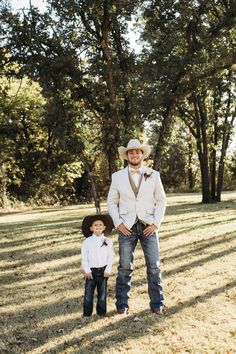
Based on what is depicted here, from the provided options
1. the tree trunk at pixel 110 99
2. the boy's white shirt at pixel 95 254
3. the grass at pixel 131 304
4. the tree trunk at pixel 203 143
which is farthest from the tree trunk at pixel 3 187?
the boy's white shirt at pixel 95 254

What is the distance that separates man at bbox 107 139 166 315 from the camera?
679 cm

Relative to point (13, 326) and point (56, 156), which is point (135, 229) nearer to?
point (13, 326)

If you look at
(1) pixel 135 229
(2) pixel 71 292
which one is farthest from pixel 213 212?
(1) pixel 135 229

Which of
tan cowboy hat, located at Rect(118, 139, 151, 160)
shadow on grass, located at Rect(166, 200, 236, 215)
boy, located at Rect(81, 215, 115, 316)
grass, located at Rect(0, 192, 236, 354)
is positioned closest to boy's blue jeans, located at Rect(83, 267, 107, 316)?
boy, located at Rect(81, 215, 115, 316)

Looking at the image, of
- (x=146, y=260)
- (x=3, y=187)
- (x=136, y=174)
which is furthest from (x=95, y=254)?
(x=3, y=187)

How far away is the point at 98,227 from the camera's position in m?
6.95

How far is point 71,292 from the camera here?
884cm

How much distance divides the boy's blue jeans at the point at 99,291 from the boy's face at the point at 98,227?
54cm

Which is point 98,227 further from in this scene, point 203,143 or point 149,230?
point 203,143

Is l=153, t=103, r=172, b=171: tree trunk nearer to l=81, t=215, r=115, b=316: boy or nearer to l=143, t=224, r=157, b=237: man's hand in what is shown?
l=81, t=215, r=115, b=316: boy

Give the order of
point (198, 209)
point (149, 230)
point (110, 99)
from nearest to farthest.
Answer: point (149, 230)
point (110, 99)
point (198, 209)

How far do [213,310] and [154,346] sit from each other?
1793 mm

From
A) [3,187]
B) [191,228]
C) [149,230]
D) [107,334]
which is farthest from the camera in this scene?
[3,187]

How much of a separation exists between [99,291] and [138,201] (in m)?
1.50
